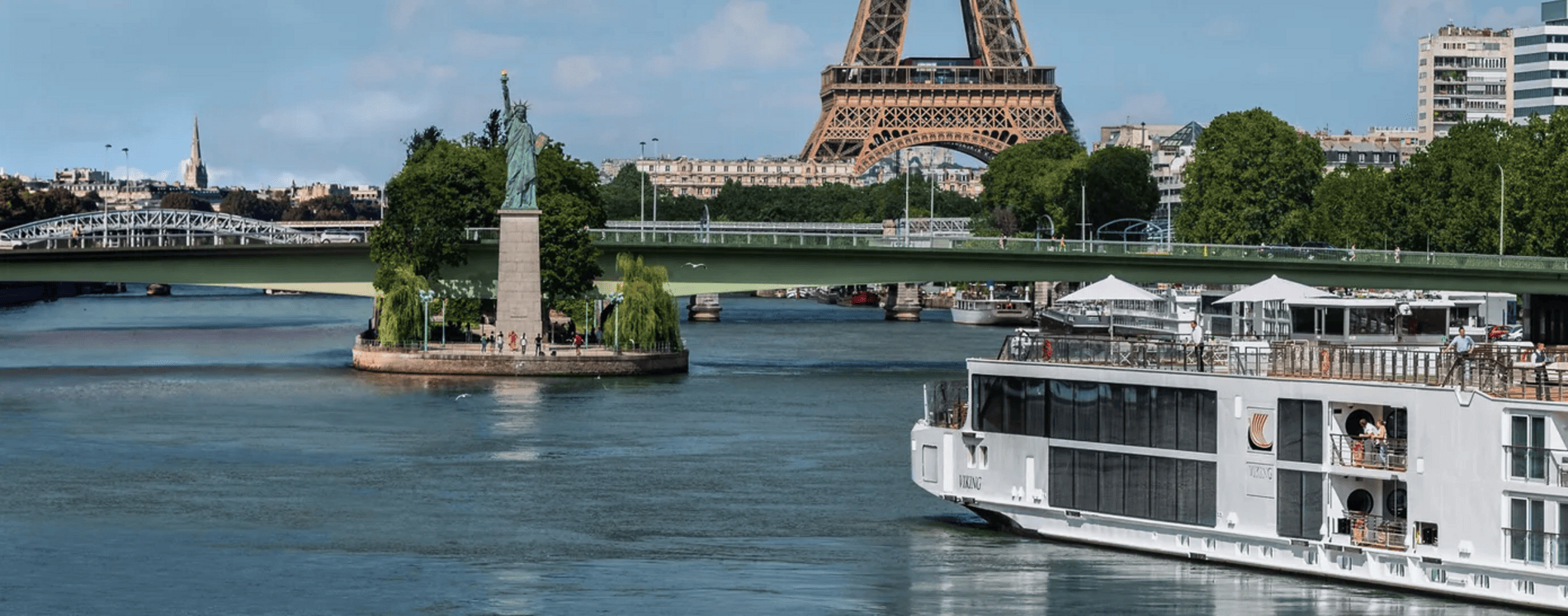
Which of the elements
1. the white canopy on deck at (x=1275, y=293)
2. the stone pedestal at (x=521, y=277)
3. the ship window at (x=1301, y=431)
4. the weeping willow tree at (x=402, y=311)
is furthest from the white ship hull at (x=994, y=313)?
the ship window at (x=1301, y=431)

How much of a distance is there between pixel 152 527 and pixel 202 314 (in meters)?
87.4

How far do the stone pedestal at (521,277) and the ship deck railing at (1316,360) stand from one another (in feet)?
119

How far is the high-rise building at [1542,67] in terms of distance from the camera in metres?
155

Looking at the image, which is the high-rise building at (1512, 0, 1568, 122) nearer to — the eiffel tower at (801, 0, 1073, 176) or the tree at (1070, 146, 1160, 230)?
the eiffel tower at (801, 0, 1073, 176)

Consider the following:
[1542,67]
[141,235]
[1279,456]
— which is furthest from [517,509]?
[1542,67]

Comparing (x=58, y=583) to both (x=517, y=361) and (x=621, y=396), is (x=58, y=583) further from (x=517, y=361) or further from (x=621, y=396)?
(x=517, y=361)

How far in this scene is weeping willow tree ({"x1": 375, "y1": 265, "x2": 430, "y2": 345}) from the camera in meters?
68.5

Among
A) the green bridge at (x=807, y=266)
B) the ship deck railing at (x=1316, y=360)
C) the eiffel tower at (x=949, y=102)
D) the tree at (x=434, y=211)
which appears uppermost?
the eiffel tower at (x=949, y=102)

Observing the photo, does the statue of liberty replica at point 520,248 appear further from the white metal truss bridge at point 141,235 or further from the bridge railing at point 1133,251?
the white metal truss bridge at point 141,235

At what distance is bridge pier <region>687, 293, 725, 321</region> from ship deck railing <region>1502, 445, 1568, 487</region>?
88229mm

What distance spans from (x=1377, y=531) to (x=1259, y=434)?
6.57ft

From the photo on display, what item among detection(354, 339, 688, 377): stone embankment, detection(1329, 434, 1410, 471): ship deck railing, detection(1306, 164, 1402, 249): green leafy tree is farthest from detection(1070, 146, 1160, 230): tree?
detection(1329, 434, 1410, 471): ship deck railing

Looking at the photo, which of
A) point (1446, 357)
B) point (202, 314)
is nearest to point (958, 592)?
point (1446, 357)

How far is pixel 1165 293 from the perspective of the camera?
93562 millimetres
